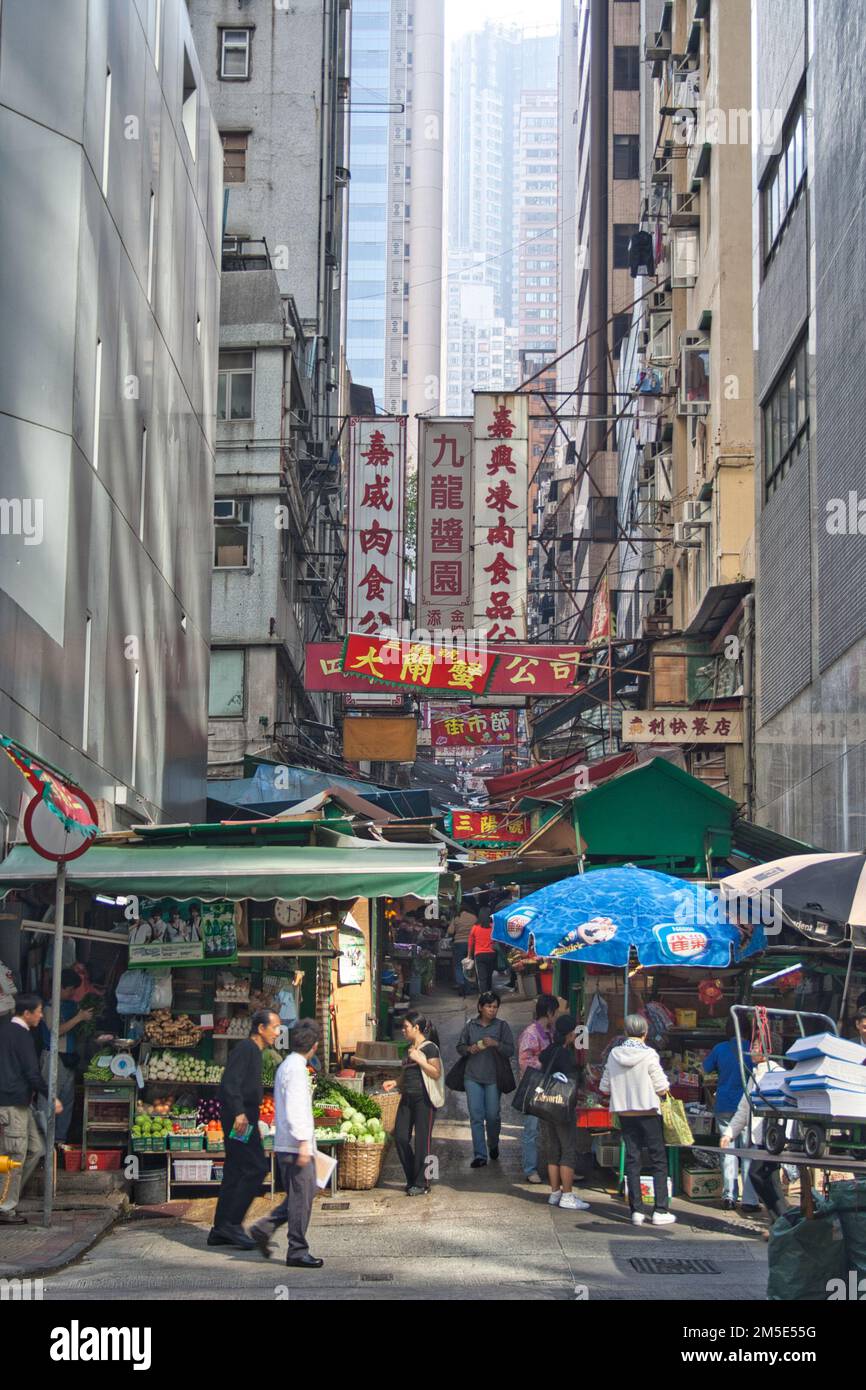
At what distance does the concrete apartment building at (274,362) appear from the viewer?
36.7 meters

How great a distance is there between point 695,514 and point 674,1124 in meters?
17.5

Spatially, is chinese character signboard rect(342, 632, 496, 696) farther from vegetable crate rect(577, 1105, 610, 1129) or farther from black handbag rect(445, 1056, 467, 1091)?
vegetable crate rect(577, 1105, 610, 1129)

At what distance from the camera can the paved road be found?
10.3 m

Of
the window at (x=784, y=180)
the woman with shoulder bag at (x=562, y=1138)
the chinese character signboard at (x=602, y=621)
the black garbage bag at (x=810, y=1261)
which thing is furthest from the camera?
the chinese character signboard at (x=602, y=621)

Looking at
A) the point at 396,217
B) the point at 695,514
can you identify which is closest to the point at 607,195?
the point at 695,514

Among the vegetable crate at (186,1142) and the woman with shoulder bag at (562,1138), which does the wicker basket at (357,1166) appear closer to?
the vegetable crate at (186,1142)

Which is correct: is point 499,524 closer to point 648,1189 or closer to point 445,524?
point 445,524

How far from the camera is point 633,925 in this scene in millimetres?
13586

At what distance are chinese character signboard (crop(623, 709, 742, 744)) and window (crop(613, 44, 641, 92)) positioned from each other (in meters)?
48.0

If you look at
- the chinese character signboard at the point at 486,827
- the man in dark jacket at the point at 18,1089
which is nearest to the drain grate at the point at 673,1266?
the man in dark jacket at the point at 18,1089

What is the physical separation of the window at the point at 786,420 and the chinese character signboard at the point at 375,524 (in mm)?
11296

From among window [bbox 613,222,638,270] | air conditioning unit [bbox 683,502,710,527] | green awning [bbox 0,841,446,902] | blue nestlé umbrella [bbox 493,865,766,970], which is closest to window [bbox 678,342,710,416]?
air conditioning unit [bbox 683,502,710,527]
